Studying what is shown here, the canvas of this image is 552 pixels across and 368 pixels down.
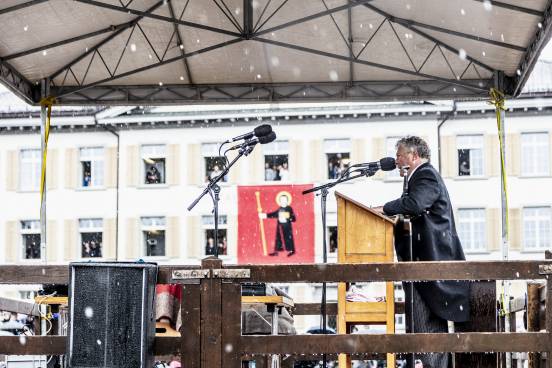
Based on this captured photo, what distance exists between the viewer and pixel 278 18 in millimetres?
13109

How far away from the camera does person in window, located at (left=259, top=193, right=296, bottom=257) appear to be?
31266 millimetres

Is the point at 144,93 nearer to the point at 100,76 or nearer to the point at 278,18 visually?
the point at 100,76

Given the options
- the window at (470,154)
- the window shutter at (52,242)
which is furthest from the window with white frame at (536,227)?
the window shutter at (52,242)

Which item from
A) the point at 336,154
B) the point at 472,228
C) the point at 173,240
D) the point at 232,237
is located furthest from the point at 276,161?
the point at 472,228

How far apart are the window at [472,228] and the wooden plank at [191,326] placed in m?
33.4

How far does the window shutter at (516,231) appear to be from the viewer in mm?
37562

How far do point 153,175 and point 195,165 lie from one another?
6.03ft

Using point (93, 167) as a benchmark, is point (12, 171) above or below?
below

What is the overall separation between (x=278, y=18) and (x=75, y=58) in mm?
2818

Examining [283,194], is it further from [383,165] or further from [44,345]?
[44,345]

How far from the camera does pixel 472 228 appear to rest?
125ft

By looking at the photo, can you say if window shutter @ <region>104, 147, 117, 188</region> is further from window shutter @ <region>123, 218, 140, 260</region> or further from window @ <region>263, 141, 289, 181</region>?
window @ <region>263, 141, 289, 181</region>

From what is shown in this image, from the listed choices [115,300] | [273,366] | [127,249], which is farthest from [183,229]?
[115,300]

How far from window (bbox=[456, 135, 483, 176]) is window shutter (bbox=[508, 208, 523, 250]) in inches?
79.6
